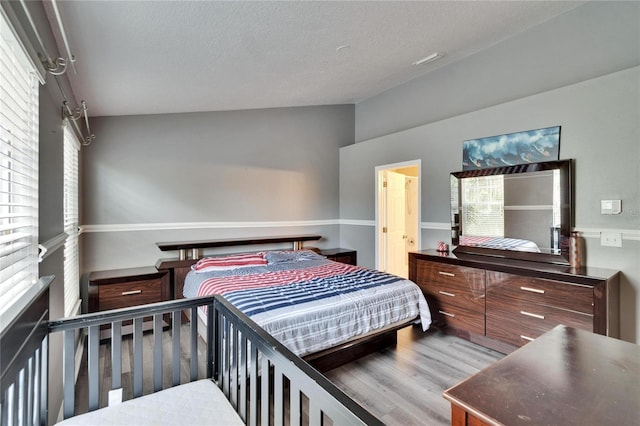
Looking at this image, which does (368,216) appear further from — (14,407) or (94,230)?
(14,407)

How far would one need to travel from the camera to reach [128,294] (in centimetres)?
340

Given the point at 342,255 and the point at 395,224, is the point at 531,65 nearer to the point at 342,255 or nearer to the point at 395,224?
the point at 395,224

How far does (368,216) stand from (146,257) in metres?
3.17

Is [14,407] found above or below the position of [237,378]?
above

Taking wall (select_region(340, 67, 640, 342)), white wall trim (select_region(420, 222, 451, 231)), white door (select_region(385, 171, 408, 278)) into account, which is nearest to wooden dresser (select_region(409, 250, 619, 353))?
wall (select_region(340, 67, 640, 342))

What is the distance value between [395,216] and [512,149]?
2.03 meters

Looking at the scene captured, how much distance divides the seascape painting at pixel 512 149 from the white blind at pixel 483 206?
182mm

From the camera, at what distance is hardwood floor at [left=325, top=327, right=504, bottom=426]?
2.10 m

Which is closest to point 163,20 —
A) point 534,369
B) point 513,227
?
point 534,369

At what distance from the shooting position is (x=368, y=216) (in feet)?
16.1

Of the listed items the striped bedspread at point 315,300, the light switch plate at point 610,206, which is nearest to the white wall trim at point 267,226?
the light switch plate at point 610,206

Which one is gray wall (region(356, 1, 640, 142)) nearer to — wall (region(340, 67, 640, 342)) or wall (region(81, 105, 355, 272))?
wall (region(340, 67, 640, 342))

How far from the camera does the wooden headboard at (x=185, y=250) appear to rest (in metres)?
3.79

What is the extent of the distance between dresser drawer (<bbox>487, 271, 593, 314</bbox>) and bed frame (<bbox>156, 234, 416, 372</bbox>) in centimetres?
82
